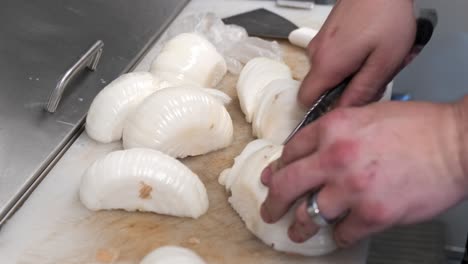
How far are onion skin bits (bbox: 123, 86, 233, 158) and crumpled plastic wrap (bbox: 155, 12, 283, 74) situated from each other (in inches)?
10.3

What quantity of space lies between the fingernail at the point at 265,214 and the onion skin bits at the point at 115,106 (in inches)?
13.1

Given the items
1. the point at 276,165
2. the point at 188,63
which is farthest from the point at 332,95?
the point at 188,63

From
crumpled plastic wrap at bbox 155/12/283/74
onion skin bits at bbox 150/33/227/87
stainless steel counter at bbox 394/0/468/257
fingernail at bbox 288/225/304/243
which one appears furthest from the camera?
stainless steel counter at bbox 394/0/468/257

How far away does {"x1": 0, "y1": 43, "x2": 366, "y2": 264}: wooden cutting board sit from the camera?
743mm

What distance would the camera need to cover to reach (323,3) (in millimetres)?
1369

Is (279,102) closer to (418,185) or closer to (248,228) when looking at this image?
(248,228)

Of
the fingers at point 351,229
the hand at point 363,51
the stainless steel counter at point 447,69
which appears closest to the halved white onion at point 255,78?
the hand at point 363,51

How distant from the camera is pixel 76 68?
1.00 m

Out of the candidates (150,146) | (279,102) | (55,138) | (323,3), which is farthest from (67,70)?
(323,3)

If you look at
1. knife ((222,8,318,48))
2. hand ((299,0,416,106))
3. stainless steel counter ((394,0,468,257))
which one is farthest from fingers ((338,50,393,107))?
stainless steel counter ((394,0,468,257))

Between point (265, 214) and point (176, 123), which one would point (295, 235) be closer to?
point (265, 214)

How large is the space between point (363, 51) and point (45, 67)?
1.81 ft

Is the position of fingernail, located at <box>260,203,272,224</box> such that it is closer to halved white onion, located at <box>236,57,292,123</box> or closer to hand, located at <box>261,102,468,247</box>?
hand, located at <box>261,102,468,247</box>

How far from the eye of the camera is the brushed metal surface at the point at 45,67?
34.5 inches
